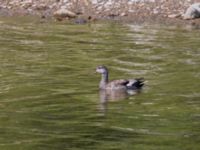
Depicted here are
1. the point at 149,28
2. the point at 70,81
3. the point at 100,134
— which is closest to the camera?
the point at 100,134

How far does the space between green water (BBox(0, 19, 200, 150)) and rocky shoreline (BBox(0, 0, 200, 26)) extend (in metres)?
1.61

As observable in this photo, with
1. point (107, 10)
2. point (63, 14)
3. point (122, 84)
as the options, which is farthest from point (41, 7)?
point (122, 84)

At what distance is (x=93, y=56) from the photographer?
23672mm

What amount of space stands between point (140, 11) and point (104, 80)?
1283 cm

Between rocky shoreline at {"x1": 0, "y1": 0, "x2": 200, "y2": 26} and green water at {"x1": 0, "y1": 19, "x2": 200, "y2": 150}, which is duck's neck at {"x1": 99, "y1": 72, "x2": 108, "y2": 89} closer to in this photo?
green water at {"x1": 0, "y1": 19, "x2": 200, "y2": 150}

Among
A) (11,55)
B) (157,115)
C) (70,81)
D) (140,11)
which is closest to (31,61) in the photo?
(11,55)

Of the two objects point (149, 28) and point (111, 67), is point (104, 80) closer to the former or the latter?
point (111, 67)

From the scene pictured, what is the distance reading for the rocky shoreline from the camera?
3141 centimetres

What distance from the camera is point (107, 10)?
107ft

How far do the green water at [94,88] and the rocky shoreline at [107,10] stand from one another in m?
1.61

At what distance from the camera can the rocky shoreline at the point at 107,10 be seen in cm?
3141

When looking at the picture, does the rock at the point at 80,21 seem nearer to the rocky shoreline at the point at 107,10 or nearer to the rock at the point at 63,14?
the rocky shoreline at the point at 107,10

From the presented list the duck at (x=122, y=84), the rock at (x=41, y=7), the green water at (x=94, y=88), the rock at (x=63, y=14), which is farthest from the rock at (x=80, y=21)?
the duck at (x=122, y=84)

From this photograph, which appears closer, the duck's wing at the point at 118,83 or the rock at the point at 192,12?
the duck's wing at the point at 118,83
